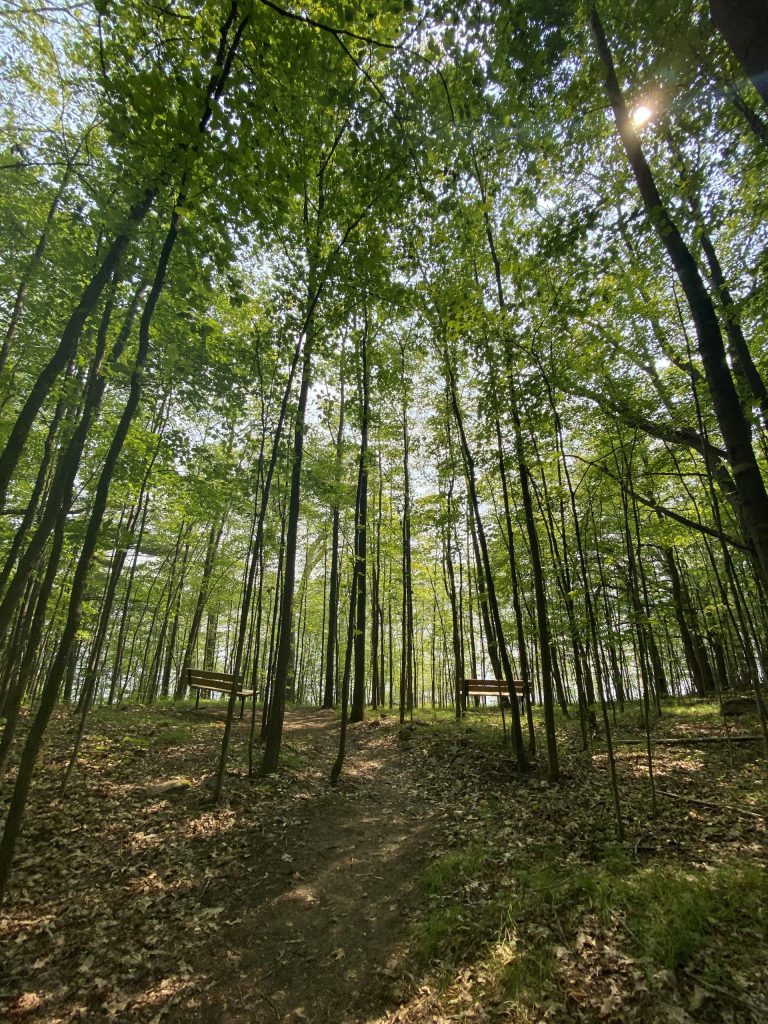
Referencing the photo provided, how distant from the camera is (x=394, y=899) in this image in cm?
446

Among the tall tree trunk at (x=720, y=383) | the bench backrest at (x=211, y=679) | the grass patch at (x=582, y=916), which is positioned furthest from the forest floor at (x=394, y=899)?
the bench backrest at (x=211, y=679)

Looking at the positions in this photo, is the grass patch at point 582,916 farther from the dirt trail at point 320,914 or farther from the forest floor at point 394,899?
the dirt trail at point 320,914

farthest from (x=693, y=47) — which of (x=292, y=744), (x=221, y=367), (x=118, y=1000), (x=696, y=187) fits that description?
(x=292, y=744)

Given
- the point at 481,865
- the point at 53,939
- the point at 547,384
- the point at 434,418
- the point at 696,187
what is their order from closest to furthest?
1. the point at 53,939
2. the point at 481,865
3. the point at 696,187
4. the point at 547,384
5. the point at 434,418

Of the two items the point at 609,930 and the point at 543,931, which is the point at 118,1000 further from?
the point at 609,930

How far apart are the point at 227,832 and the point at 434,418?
39.4 feet

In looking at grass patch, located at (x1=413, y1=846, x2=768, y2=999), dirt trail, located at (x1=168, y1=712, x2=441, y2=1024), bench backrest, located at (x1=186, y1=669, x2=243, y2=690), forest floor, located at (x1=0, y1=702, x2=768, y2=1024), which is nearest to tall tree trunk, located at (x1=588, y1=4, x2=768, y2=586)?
grass patch, located at (x1=413, y1=846, x2=768, y2=999)

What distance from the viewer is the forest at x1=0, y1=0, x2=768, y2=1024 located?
348 cm

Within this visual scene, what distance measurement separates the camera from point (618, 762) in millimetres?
7500

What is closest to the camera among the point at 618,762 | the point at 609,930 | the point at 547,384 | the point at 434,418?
the point at 609,930

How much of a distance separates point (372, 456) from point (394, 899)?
7.40 meters

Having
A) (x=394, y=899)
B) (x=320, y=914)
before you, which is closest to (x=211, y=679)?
(x=320, y=914)

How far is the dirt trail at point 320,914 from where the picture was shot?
10.9ft

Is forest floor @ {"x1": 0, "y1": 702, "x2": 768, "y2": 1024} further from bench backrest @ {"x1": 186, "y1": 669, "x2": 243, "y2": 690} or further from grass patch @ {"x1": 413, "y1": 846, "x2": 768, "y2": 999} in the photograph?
bench backrest @ {"x1": 186, "y1": 669, "x2": 243, "y2": 690}
